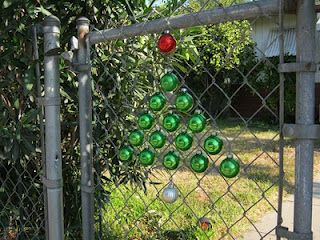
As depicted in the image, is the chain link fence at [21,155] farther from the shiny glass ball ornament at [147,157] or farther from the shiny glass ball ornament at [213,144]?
the shiny glass ball ornament at [213,144]

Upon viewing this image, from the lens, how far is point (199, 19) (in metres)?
1.24

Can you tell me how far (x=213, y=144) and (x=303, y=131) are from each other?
276 millimetres

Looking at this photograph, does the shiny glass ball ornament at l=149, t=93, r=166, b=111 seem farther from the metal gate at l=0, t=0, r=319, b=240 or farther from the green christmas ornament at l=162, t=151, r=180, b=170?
the green christmas ornament at l=162, t=151, r=180, b=170

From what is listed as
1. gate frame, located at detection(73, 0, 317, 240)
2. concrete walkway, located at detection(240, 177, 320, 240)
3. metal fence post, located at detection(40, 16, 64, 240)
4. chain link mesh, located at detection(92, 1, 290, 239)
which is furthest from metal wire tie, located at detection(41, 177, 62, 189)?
concrete walkway, located at detection(240, 177, 320, 240)

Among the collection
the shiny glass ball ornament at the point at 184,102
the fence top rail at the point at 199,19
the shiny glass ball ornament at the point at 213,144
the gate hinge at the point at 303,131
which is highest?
the fence top rail at the point at 199,19

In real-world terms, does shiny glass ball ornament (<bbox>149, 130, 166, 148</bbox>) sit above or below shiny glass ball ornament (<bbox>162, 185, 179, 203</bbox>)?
above

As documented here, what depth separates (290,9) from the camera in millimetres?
1079

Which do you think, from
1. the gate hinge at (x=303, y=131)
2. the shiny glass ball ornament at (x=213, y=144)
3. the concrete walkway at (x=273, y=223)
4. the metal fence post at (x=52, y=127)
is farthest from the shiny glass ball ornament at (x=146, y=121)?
the concrete walkway at (x=273, y=223)

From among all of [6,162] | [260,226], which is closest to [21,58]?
[6,162]

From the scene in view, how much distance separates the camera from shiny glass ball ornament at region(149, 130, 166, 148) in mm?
1384

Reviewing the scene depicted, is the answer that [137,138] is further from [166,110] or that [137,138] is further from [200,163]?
[200,163]

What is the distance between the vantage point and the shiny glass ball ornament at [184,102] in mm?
1300

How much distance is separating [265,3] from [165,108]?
50cm

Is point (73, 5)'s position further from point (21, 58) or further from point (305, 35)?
point (305, 35)
